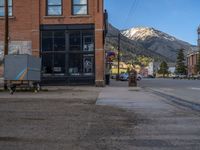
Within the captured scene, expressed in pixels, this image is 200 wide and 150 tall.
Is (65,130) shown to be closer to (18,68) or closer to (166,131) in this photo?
(166,131)

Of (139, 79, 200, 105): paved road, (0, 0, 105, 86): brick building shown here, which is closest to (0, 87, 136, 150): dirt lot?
(139, 79, 200, 105): paved road

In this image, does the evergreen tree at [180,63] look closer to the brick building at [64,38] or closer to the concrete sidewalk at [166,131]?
the brick building at [64,38]

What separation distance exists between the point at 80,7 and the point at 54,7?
251cm

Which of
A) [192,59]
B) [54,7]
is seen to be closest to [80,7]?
[54,7]

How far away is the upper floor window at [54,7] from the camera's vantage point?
4400cm

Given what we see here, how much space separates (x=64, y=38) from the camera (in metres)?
43.6

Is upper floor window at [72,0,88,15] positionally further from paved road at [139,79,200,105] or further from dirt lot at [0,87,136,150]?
dirt lot at [0,87,136,150]

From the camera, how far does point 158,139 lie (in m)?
9.93

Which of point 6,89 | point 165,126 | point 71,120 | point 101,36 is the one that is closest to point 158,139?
point 165,126

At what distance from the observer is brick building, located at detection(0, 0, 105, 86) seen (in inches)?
1700

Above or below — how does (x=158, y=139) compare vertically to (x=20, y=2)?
below

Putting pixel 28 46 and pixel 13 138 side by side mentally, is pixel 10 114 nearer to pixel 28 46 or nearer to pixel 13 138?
pixel 13 138

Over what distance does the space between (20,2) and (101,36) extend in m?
8.53

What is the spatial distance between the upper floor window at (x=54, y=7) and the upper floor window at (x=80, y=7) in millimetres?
1341
